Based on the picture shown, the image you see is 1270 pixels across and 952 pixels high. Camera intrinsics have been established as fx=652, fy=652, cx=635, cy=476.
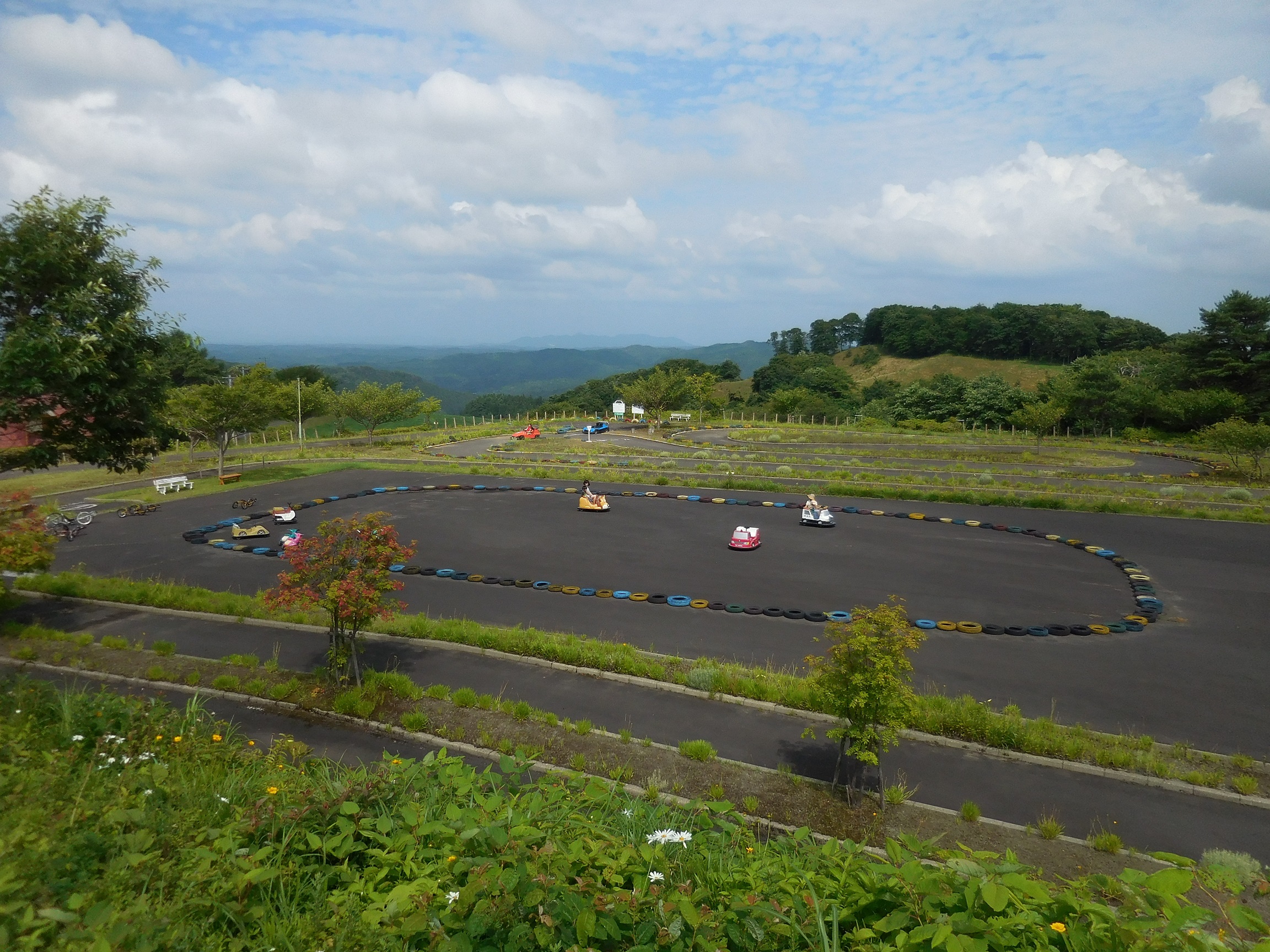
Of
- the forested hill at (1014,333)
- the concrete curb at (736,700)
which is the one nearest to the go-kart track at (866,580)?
the concrete curb at (736,700)

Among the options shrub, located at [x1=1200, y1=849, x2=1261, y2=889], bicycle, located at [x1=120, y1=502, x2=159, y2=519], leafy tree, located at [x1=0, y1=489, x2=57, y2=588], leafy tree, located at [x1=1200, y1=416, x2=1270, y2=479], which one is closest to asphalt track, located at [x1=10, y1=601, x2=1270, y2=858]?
shrub, located at [x1=1200, y1=849, x2=1261, y2=889]

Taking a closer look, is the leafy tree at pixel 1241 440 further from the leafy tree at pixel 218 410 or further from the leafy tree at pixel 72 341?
the leafy tree at pixel 218 410

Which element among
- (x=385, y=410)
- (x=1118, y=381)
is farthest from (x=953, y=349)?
(x=385, y=410)

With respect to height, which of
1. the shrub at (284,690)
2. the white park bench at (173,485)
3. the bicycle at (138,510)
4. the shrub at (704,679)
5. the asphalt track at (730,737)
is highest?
the white park bench at (173,485)

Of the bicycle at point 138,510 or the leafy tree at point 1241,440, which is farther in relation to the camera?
the leafy tree at point 1241,440

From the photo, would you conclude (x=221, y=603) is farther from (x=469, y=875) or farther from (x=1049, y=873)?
(x=1049, y=873)
